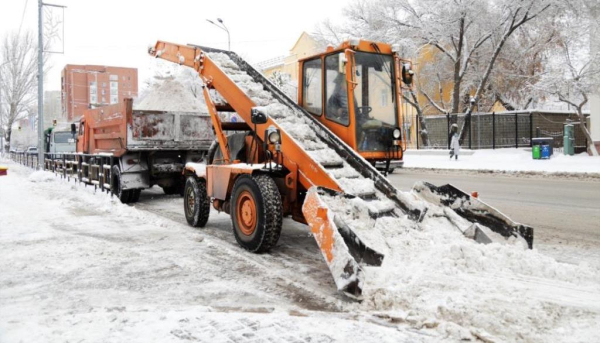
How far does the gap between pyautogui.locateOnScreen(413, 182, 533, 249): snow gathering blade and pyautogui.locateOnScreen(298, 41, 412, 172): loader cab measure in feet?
3.16

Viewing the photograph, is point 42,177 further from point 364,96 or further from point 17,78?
point 17,78

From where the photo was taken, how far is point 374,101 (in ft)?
22.0

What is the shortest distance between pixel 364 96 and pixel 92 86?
319 feet

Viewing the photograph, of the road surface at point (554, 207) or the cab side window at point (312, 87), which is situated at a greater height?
the cab side window at point (312, 87)

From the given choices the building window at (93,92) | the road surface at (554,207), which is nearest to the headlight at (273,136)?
the road surface at (554,207)

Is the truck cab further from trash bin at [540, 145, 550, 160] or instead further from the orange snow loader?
trash bin at [540, 145, 550, 160]

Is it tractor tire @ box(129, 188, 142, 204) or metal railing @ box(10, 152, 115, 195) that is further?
metal railing @ box(10, 152, 115, 195)

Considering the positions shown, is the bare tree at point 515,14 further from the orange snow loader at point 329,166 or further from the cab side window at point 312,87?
the cab side window at point 312,87

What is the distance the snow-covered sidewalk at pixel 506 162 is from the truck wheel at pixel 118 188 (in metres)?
14.6

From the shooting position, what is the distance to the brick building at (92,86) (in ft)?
276

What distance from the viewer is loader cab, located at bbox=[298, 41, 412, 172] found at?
257 inches

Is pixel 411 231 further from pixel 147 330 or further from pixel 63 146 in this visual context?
pixel 63 146

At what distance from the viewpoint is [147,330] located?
3740 mm

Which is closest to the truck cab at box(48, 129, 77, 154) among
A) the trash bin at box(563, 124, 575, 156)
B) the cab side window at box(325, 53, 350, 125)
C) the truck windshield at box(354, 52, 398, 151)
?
the cab side window at box(325, 53, 350, 125)
